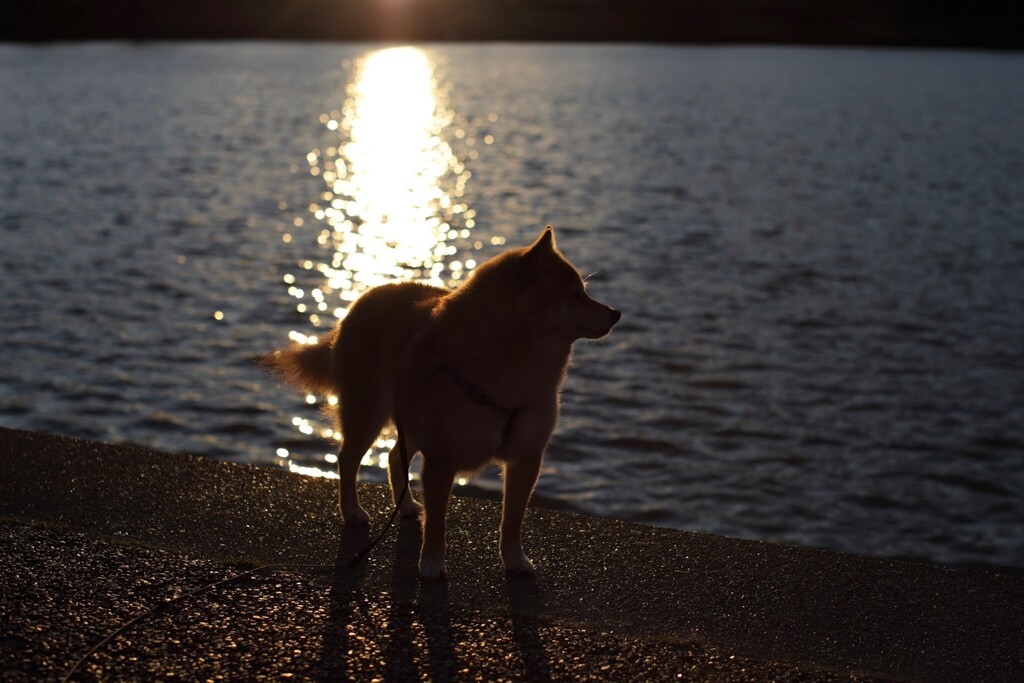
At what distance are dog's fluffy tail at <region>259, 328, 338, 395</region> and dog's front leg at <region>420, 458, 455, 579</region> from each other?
1.12 meters

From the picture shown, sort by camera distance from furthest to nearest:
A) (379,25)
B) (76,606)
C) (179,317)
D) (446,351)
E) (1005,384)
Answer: (379,25) → (179,317) → (1005,384) → (446,351) → (76,606)

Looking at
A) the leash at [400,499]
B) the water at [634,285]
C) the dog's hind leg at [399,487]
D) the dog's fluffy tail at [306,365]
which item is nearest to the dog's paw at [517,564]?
the leash at [400,499]

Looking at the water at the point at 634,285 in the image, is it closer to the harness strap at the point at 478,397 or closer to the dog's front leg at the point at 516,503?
the dog's front leg at the point at 516,503

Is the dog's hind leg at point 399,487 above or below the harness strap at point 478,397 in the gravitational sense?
below

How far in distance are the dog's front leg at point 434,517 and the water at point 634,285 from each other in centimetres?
451

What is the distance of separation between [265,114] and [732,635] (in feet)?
147

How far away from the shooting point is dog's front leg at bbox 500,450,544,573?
195 inches

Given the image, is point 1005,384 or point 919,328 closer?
point 1005,384

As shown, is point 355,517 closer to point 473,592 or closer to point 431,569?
point 431,569

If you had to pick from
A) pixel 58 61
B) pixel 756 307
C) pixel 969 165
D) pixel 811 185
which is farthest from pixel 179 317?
pixel 58 61

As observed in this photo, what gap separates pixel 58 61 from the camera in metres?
77.2

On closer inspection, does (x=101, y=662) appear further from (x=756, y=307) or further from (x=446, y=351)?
(x=756, y=307)

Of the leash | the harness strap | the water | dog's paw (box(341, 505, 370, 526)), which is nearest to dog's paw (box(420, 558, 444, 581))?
the leash

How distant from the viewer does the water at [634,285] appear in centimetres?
1038
